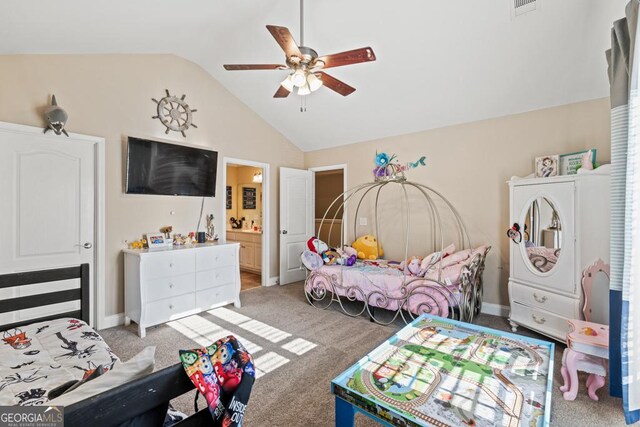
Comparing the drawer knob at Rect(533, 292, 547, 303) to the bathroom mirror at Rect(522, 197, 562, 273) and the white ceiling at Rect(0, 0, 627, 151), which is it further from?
the white ceiling at Rect(0, 0, 627, 151)

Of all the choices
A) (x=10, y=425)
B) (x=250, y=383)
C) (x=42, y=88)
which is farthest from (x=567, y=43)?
(x=42, y=88)

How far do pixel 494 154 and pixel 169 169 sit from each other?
3.97 m

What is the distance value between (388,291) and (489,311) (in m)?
1.40

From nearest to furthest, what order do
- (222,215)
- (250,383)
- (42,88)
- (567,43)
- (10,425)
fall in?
(10,425), (250,383), (567,43), (42,88), (222,215)

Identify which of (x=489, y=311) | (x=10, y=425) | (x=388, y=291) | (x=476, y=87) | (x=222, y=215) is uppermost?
(x=476, y=87)

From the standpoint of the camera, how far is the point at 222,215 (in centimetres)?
427

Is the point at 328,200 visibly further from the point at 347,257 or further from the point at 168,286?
the point at 168,286

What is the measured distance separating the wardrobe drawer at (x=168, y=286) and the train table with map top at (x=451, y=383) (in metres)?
2.48

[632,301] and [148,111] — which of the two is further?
[148,111]

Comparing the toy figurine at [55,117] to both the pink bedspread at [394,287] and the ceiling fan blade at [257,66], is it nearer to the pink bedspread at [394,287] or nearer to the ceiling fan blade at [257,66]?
the ceiling fan blade at [257,66]

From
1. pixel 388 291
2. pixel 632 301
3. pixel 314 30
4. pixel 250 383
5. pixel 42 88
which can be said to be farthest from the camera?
pixel 388 291

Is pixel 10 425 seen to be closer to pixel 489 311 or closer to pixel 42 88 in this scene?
pixel 42 88

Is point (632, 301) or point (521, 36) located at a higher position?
point (521, 36)

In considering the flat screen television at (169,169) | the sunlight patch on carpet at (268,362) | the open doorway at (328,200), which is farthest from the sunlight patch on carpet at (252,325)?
the open doorway at (328,200)
